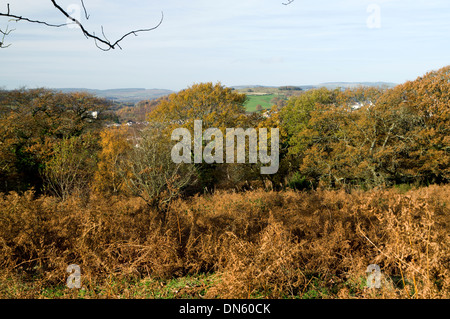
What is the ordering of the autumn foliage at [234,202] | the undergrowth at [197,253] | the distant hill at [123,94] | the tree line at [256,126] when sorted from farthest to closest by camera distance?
the distant hill at [123,94] → the tree line at [256,126] → the autumn foliage at [234,202] → the undergrowth at [197,253]

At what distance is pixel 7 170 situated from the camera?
839 inches

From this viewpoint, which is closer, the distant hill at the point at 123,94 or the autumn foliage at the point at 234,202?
the autumn foliage at the point at 234,202

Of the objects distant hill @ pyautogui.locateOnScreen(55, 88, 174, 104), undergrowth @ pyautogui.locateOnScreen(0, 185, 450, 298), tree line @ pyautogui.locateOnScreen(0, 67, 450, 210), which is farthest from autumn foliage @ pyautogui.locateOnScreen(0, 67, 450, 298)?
distant hill @ pyautogui.locateOnScreen(55, 88, 174, 104)

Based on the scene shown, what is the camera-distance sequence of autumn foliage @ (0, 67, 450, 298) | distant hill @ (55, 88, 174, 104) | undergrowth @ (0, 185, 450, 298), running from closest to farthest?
1. undergrowth @ (0, 185, 450, 298)
2. autumn foliage @ (0, 67, 450, 298)
3. distant hill @ (55, 88, 174, 104)

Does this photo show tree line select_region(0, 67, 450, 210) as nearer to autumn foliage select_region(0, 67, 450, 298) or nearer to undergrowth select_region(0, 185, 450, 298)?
autumn foliage select_region(0, 67, 450, 298)

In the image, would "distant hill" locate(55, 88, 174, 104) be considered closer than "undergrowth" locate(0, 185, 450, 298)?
No

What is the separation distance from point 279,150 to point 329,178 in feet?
21.8

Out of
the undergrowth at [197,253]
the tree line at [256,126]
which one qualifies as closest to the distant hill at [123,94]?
the tree line at [256,126]

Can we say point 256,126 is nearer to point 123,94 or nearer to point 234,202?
point 234,202

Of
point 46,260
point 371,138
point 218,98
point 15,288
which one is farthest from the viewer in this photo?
point 218,98

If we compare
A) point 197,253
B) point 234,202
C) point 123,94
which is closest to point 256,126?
point 234,202

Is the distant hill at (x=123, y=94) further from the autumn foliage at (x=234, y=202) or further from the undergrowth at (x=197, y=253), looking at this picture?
the undergrowth at (x=197, y=253)
